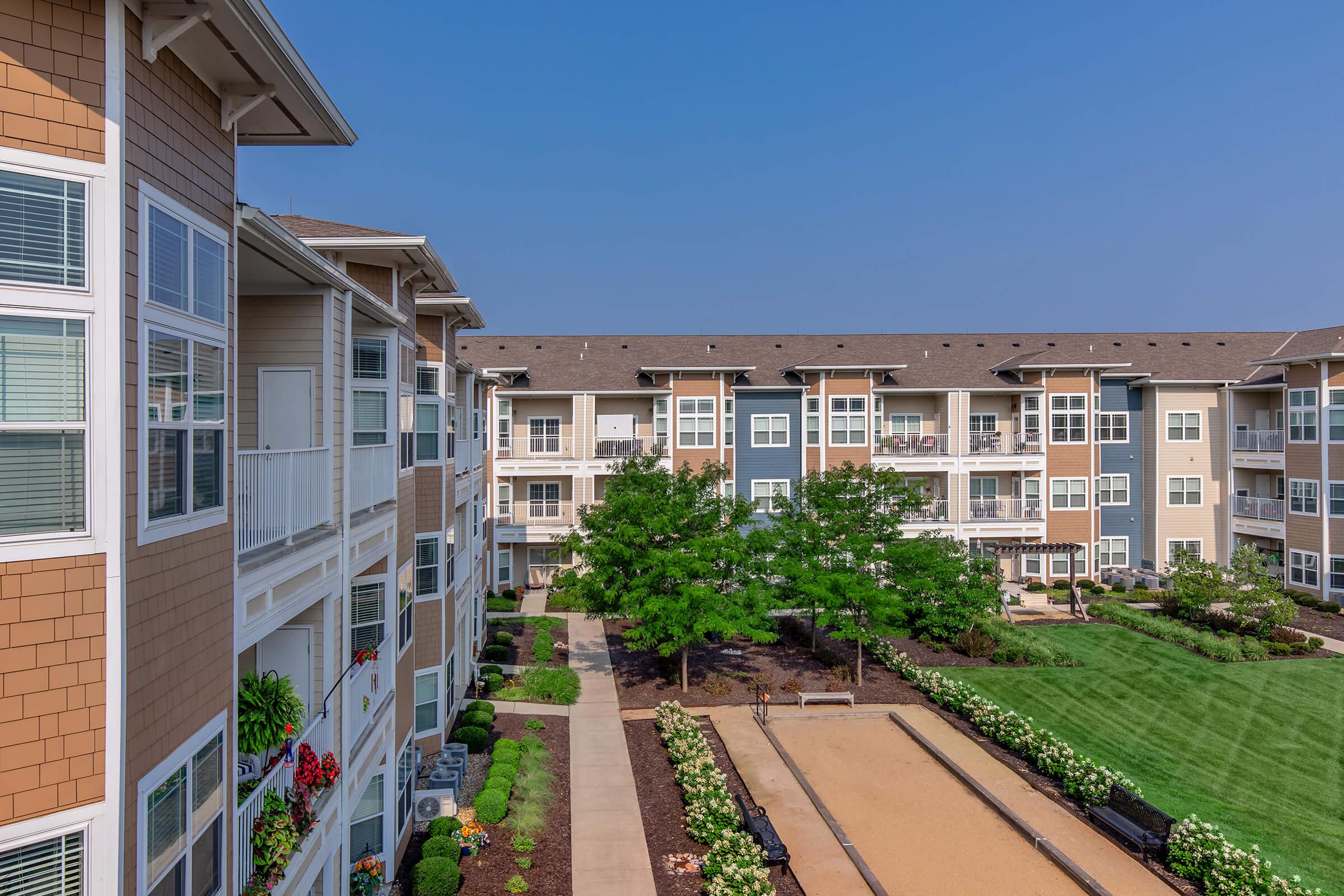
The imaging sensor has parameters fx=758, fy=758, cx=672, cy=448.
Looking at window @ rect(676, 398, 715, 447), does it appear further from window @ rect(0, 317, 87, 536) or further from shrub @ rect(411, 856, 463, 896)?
window @ rect(0, 317, 87, 536)

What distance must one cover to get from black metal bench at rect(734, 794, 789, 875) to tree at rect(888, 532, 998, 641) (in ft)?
36.6

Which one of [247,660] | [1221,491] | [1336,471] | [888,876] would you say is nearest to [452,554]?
[247,660]

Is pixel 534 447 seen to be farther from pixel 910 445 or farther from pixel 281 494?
pixel 281 494

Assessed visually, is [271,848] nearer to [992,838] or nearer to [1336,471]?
[992,838]

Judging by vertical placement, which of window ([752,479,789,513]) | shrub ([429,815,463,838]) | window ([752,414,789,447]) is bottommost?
shrub ([429,815,463,838])

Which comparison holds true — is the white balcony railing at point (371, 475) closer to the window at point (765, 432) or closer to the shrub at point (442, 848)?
the shrub at point (442, 848)

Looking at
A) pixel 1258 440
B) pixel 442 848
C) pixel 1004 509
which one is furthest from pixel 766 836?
pixel 1258 440

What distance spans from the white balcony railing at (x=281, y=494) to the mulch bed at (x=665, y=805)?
8.63m

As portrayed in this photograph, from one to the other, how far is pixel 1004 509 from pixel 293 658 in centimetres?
3458

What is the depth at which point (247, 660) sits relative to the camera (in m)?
9.71

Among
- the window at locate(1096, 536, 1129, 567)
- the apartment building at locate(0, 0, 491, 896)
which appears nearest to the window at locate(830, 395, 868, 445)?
the window at locate(1096, 536, 1129, 567)

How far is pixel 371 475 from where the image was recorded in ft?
36.8

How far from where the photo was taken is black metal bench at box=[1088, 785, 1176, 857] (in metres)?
13.5

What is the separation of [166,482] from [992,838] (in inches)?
592
